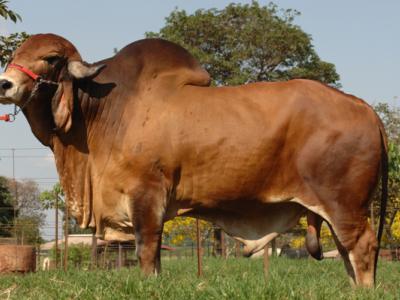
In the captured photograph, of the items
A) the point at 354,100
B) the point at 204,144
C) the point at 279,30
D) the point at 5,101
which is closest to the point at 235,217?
the point at 204,144

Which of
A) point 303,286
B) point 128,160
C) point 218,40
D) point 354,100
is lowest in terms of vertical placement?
point 303,286

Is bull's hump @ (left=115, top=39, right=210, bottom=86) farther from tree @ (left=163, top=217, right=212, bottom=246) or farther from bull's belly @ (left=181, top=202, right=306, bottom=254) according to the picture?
tree @ (left=163, top=217, right=212, bottom=246)

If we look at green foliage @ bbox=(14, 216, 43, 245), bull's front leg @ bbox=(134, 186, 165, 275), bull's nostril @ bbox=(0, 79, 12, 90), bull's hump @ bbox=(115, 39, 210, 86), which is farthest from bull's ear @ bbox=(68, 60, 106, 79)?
green foliage @ bbox=(14, 216, 43, 245)

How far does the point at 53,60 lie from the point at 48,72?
0.10 metres

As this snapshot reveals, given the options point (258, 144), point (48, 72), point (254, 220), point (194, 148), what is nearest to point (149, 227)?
point (194, 148)

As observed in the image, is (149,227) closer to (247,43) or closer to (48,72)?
(48,72)

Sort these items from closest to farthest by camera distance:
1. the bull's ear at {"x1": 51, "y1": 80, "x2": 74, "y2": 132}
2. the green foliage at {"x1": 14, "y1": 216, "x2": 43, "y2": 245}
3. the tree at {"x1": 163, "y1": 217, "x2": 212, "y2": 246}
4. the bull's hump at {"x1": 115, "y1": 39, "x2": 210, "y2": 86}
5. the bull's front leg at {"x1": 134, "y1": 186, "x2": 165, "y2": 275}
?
the bull's front leg at {"x1": 134, "y1": 186, "x2": 165, "y2": 275}
the bull's ear at {"x1": 51, "y1": 80, "x2": 74, "y2": 132}
the bull's hump at {"x1": 115, "y1": 39, "x2": 210, "y2": 86}
the green foliage at {"x1": 14, "y1": 216, "x2": 43, "y2": 245}
the tree at {"x1": 163, "y1": 217, "x2": 212, "y2": 246}

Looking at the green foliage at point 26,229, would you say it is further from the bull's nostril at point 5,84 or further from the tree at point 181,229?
the bull's nostril at point 5,84

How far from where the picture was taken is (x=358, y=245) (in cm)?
518

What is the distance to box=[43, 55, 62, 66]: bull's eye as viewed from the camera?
215 inches

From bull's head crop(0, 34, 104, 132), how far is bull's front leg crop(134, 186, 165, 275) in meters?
0.86

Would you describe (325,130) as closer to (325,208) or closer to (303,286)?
(325,208)

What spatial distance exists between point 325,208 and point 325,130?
1.82 ft

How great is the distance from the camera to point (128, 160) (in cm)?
523
